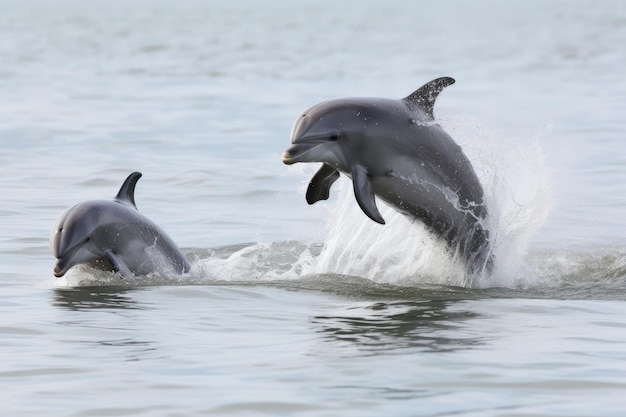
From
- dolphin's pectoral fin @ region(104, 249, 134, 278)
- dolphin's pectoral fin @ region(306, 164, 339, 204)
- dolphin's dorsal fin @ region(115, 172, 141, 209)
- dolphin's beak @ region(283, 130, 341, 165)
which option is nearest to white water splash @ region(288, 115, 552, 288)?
dolphin's pectoral fin @ region(306, 164, 339, 204)

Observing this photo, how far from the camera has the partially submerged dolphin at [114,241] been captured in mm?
12078

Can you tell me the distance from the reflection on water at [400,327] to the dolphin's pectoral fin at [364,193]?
2.35ft

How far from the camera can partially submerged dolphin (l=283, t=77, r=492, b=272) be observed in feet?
38.4

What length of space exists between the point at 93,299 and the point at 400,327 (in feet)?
8.72

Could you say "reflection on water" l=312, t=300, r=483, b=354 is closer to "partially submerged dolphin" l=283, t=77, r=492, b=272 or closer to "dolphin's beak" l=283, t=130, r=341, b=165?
"partially submerged dolphin" l=283, t=77, r=492, b=272

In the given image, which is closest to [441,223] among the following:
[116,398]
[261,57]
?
[116,398]

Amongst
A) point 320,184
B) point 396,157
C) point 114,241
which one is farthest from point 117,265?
point 396,157

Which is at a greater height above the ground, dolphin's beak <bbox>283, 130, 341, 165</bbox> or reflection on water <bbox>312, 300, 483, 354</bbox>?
dolphin's beak <bbox>283, 130, 341, 165</bbox>

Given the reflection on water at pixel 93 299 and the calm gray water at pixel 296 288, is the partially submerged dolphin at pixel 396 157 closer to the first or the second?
the calm gray water at pixel 296 288

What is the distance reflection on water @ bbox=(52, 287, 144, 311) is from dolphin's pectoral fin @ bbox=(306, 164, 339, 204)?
1.69 meters

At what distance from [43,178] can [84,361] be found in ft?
39.4

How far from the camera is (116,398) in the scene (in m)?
8.62

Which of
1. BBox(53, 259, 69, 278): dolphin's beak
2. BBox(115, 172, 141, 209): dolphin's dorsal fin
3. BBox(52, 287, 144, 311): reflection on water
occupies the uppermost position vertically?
BBox(115, 172, 141, 209): dolphin's dorsal fin

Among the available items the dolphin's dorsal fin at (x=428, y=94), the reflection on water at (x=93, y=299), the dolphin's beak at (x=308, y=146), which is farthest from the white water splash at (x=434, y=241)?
the reflection on water at (x=93, y=299)
